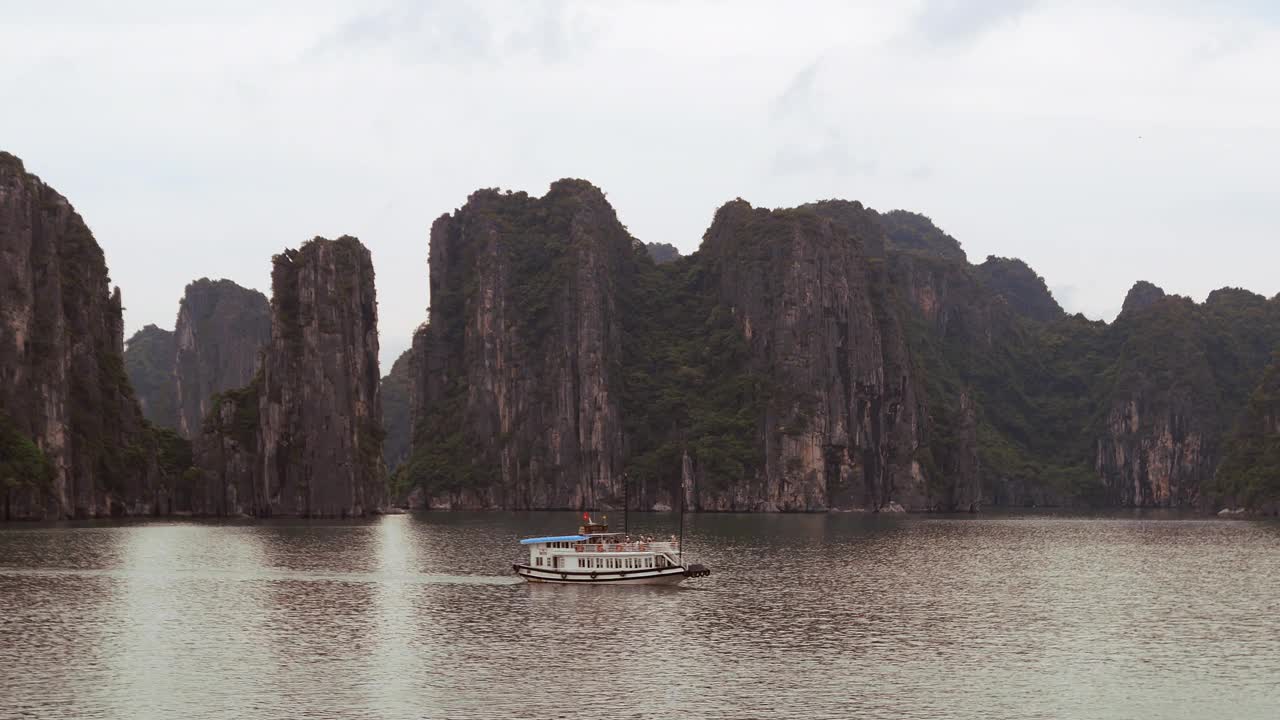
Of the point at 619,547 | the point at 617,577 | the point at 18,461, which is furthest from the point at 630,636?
the point at 18,461

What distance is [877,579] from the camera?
92.2 m

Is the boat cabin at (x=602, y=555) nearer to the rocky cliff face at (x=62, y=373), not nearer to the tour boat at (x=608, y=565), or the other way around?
the tour boat at (x=608, y=565)

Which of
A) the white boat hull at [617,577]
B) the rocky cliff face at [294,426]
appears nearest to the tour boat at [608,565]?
the white boat hull at [617,577]

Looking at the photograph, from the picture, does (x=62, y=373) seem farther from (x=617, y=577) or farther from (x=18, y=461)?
(x=617, y=577)

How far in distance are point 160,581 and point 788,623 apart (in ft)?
136

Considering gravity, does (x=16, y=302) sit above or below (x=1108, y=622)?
above

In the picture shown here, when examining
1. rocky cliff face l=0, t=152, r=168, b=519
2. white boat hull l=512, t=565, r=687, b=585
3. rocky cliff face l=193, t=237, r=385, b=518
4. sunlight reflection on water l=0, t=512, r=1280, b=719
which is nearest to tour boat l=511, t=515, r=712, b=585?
white boat hull l=512, t=565, r=687, b=585

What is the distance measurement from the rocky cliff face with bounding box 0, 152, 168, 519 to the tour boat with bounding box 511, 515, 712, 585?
81657 millimetres

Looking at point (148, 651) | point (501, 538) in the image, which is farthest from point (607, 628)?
point (501, 538)

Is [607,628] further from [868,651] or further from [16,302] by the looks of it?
[16,302]

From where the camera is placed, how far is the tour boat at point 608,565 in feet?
279

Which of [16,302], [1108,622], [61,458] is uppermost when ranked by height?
[16,302]

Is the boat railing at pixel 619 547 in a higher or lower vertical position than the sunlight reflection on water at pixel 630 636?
higher

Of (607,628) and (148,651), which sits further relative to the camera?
(607,628)
